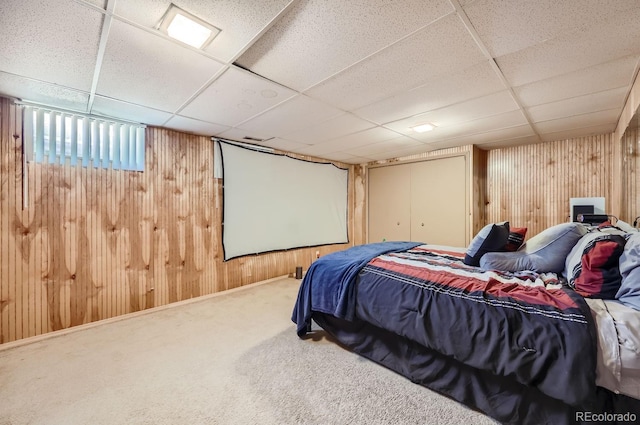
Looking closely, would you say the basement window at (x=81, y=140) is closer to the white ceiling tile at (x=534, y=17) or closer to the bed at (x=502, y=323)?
Result: the bed at (x=502, y=323)

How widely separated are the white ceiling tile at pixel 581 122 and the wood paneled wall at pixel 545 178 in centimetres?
53

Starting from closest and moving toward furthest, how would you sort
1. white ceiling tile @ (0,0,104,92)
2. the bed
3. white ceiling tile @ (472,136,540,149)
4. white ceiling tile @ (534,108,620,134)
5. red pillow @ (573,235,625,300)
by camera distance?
1. the bed
2. white ceiling tile @ (0,0,104,92)
3. red pillow @ (573,235,625,300)
4. white ceiling tile @ (534,108,620,134)
5. white ceiling tile @ (472,136,540,149)

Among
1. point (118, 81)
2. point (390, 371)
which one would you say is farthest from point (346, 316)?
point (118, 81)

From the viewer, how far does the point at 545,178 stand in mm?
3791

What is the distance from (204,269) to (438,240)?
375 cm

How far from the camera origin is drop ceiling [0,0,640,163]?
132cm

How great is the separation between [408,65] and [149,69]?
1.83 meters

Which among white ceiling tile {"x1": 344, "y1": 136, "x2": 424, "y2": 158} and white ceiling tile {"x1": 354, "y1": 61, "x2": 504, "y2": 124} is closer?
white ceiling tile {"x1": 354, "y1": 61, "x2": 504, "y2": 124}

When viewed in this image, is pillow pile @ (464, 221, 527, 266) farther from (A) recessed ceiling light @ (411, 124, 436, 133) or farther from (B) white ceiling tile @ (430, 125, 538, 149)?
(B) white ceiling tile @ (430, 125, 538, 149)

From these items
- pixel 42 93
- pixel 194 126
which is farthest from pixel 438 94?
pixel 42 93

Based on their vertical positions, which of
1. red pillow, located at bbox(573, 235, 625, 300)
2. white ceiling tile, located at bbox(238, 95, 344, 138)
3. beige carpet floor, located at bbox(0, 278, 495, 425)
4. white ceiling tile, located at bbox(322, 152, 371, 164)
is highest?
white ceiling tile, located at bbox(322, 152, 371, 164)

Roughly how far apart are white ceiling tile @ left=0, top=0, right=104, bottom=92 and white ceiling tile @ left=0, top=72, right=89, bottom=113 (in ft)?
0.46

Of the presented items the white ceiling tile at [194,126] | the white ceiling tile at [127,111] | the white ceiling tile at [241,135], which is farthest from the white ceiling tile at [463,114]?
the white ceiling tile at [127,111]

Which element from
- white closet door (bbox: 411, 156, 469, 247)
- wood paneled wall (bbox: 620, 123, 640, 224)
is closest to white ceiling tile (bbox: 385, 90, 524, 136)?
wood paneled wall (bbox: 620, 123, 640, 224)
